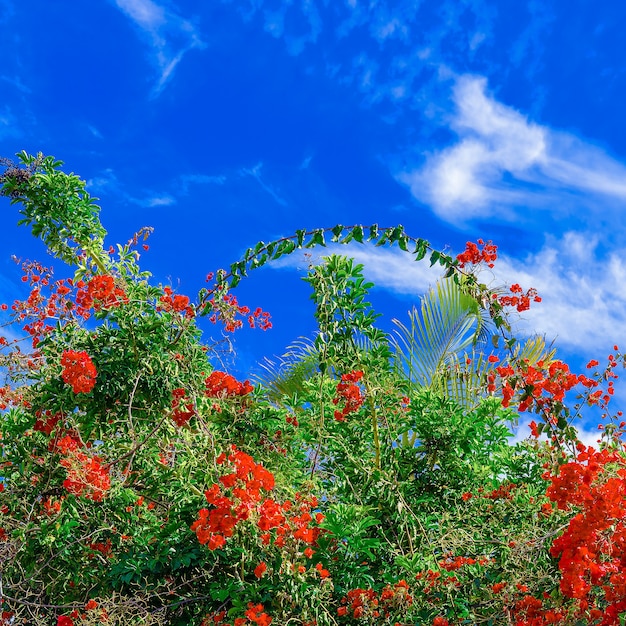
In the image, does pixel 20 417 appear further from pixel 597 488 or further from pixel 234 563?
pixel 597 488

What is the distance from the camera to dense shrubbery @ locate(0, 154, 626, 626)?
147 inches

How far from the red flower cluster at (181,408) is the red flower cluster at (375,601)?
141 cm

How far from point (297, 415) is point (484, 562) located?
1673 millimetres

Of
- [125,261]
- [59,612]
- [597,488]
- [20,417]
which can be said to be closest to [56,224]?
[125,261]

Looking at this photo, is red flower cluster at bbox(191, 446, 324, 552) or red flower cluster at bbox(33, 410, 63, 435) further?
red flower cluster at bbox(33, 410, 63, 435)

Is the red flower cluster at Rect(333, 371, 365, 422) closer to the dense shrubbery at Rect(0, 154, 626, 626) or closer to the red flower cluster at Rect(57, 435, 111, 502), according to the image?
the dense shrubbery at Rect(0, 154, 626, 626)

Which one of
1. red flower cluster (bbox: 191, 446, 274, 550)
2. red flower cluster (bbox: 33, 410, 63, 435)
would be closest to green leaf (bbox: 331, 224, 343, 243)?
red flower cluster (bbox: 191, 446, 274, 550)

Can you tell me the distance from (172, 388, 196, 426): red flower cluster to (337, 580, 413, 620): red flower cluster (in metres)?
1.41

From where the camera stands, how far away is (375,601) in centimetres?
385

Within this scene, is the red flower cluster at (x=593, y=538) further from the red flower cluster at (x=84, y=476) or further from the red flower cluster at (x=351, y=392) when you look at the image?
the red flower cluster at (x=84, y=476)

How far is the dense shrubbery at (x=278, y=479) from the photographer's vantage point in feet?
12.3

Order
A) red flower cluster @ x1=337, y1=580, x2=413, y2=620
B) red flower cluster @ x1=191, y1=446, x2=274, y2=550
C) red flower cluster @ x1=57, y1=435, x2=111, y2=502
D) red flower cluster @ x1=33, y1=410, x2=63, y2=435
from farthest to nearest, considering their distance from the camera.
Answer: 1. red flower cluster @ x1=33, y1=410, x2=63, y2=435
2. red flower cluster @ x1=57, y1=435, x2=111, y2=502
3. red flower cluster @ x1=337, y1=580, x2=413, y2=620
4. red flower cluster @ x1=191, y1=446, x2=274, y2=550

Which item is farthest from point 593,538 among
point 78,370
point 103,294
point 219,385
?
point 103,294

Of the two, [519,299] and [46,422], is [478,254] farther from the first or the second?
[46,422]
